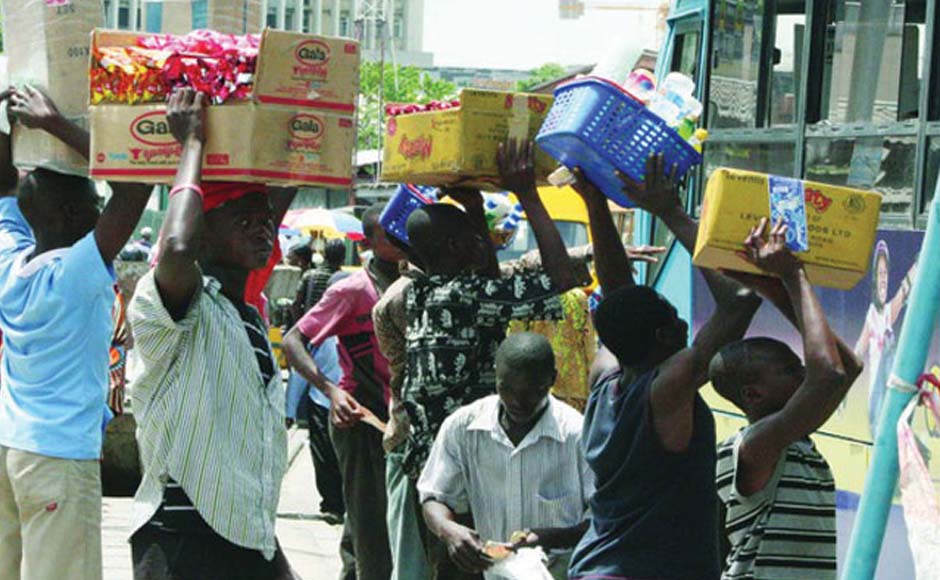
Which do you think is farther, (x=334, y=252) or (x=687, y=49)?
(x=334, y=252)

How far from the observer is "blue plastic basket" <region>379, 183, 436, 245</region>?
7535 millimetres

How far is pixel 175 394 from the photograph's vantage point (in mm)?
4891

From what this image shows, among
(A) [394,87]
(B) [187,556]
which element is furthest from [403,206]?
(A) [394,87]

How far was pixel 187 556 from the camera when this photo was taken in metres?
4.85

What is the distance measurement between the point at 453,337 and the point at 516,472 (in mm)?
694

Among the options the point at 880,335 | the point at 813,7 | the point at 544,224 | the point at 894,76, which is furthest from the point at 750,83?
the point at 544,224

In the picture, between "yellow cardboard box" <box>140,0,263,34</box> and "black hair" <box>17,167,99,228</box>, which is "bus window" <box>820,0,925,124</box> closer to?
"yellow cardboard box" <box>140,0,263,34</box>

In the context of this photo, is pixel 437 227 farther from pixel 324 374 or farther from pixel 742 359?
pixel 324 374

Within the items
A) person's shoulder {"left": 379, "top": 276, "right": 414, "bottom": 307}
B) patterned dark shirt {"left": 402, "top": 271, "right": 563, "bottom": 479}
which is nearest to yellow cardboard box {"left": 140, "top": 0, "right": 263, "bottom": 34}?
patterned dark shirt {"left": 402, "top": 271, "right": 563, "bottom": 479}

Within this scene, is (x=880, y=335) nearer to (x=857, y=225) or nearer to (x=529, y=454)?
(x=529, y=454)

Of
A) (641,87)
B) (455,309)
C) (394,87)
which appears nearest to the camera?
(641,87)

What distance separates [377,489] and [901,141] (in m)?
2.94

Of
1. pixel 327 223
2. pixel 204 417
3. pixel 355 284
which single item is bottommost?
pixel 327 223

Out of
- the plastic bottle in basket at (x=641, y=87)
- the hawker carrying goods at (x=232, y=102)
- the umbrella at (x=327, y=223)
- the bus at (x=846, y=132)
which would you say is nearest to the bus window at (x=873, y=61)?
the bus at (x=846, y=132)
